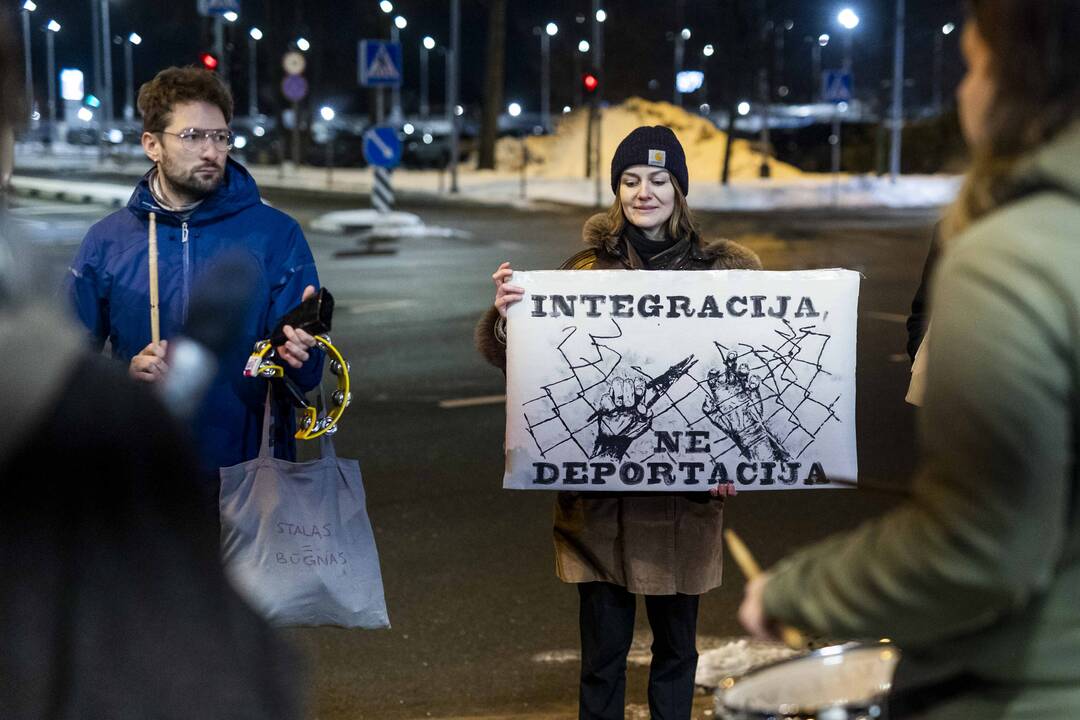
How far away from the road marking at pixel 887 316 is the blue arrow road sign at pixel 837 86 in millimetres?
21529

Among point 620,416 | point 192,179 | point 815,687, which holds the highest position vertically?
point 192,179

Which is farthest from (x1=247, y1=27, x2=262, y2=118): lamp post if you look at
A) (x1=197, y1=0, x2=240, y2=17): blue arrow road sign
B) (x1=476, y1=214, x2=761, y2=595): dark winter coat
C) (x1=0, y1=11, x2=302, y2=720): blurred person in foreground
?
(x1=0, y1=11, x2=302, y2=720): blurred person in foreground

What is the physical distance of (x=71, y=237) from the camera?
73.3ft

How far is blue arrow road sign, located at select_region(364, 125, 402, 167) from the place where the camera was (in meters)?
23.6

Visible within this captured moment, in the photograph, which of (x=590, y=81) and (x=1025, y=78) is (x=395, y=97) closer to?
(x=590, y=81)

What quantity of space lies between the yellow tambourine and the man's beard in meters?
0.48

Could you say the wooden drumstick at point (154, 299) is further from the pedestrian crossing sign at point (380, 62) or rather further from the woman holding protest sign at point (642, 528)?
the pedestrian crossing sign at point (380, 62)

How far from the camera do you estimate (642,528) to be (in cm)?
387

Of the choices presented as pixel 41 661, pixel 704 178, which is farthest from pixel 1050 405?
pixel 704 178

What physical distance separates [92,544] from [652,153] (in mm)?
2839

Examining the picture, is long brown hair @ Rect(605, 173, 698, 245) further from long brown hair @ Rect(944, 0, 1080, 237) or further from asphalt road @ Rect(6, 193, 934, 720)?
long brown hair @ Rect(944, 0, 1080, 237)

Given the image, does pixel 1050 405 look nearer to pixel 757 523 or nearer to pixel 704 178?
pixel 757 523

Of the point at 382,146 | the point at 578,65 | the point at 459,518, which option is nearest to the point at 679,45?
the point at 578,65

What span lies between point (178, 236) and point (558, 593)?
278 cm
